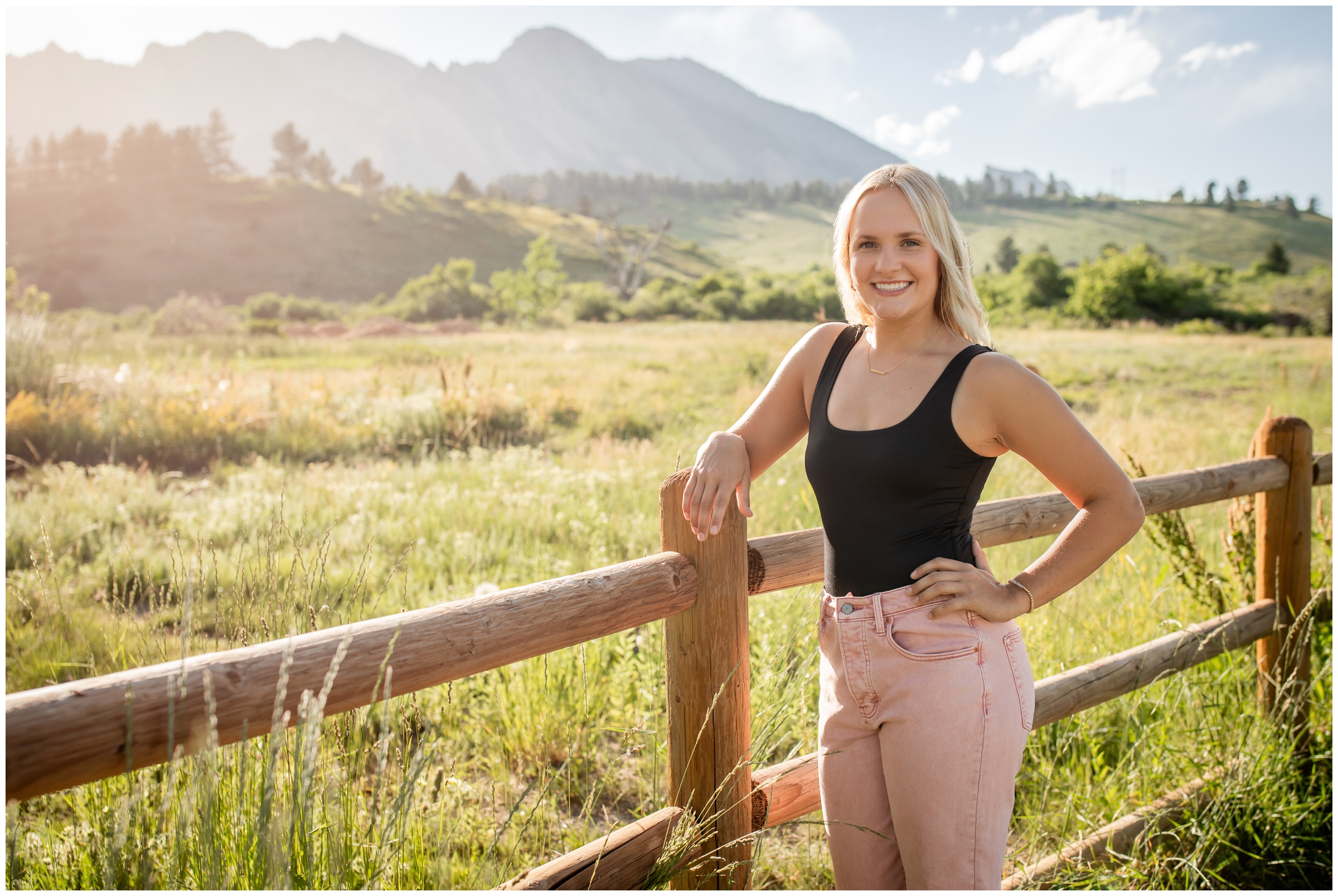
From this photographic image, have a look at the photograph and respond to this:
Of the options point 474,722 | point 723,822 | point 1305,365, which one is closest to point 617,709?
point 474,722

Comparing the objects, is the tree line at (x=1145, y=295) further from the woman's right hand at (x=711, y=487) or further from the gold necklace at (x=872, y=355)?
the woman's right hand at (x=711, y=487)

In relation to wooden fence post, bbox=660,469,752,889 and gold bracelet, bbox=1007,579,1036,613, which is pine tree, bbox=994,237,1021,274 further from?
wooden fence post, bbox=660,469,752,889

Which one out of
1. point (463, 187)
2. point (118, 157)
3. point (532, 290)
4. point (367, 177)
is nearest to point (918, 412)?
point (532, 290)

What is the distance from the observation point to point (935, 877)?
5.13 feet

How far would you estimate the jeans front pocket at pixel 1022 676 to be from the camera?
159cm

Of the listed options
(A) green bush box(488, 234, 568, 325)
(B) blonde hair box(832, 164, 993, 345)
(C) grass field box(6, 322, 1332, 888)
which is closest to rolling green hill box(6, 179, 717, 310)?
(A) green bush box(488, 234, 568, 325)

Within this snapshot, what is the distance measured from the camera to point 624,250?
73.8m

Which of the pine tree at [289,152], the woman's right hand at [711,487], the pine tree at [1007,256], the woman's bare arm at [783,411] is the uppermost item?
the pine tree at [289,152]

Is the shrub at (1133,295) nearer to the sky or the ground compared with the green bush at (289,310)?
nearer to the ground

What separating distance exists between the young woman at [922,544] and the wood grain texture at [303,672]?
29 centimetres

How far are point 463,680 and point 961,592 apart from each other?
116 inches

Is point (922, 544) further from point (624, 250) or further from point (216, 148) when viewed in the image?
point (216, 148)

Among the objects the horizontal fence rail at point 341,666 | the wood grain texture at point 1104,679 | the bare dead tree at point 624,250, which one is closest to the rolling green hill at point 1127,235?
the bare dead tree at point 624,250

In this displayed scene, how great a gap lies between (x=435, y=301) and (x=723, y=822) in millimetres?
49398
